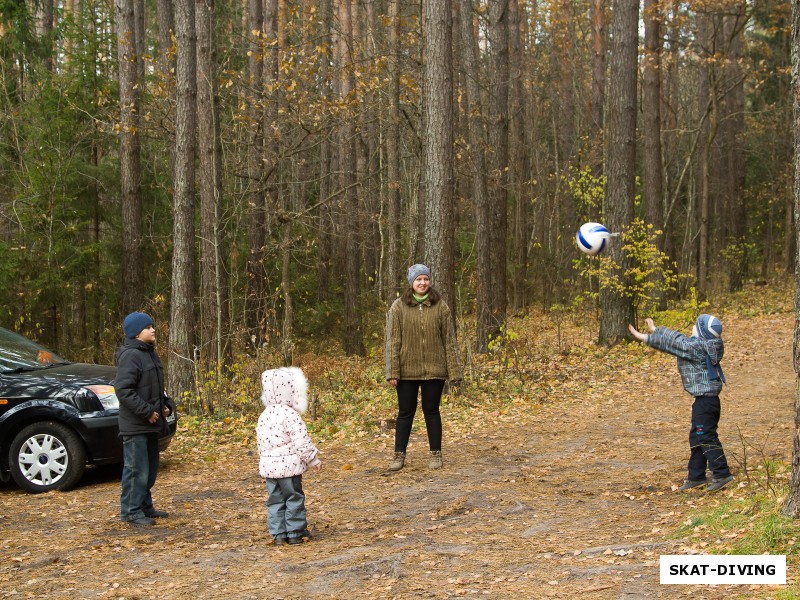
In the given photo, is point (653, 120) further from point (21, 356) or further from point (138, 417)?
point (138, 417)

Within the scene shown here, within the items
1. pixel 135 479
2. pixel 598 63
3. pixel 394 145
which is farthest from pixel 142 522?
pixel 598 63

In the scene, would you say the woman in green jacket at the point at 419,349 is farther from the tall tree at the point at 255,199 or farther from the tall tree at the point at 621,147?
the tall tree at the point at 621,147

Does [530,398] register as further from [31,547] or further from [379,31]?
[379,31]

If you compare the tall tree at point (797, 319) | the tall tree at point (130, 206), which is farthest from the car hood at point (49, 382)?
the tall tree at point (130, 206)

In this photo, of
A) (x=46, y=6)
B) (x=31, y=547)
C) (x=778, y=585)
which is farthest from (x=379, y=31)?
(x=778, y=585)

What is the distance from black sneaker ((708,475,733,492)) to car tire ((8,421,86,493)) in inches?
245

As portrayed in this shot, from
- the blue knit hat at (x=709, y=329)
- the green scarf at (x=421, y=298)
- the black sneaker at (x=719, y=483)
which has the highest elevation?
the green scarf at (x=421, y=298)

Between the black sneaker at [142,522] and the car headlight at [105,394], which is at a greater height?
the car headlight at [105,394]

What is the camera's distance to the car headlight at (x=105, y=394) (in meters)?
9.33

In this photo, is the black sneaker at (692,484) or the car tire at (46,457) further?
the car tire at (46,457)

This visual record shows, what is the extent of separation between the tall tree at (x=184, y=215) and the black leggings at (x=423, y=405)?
600 centimetres

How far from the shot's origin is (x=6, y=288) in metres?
16.9

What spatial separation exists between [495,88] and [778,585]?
54.4 feet

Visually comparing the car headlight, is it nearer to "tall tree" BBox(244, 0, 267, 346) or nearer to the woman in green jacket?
the woman in green jacket
